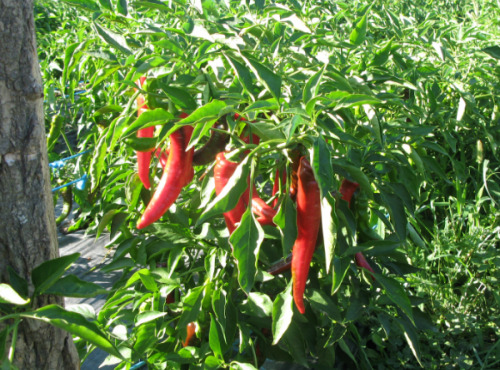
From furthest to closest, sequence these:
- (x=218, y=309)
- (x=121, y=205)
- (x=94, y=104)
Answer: (x=94, y=104) → (x=121, y=205) → (x=218, y=309)

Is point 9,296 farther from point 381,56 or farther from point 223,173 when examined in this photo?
point 381,56

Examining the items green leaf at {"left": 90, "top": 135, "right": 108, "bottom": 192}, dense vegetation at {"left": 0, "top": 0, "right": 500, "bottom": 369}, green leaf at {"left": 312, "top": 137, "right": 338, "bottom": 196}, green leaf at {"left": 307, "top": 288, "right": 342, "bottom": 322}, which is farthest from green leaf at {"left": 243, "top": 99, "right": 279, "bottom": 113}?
green leaf at {"left": 307, "top": 288, "right": 342, "bottom": 322}

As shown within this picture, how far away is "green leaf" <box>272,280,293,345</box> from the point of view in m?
0.95

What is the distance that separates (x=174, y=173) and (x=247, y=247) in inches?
9.5

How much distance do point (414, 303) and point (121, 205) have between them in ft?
2.46

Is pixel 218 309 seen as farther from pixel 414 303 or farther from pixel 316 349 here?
pixel 414 303

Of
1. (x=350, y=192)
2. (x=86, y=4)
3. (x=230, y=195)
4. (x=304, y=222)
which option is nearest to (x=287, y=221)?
(x=304, y=222)

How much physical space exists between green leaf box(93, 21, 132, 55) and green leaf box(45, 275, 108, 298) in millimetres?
430

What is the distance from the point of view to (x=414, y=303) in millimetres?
1234

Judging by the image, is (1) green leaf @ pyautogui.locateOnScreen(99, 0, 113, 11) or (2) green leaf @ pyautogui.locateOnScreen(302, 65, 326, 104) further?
(1) green leaf @ pyautogui.locateOnScreen(99, 0, 113, 11)

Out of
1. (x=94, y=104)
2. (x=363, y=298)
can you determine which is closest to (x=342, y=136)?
(x=363, y=298)

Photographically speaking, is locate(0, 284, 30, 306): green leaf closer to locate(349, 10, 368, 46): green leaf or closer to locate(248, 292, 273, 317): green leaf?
locate(248, 292, 273, 317): green leaf

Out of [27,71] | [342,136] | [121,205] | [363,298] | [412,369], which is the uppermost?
[27,71]

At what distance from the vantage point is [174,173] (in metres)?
0.98
